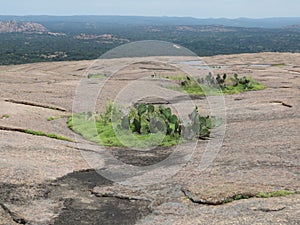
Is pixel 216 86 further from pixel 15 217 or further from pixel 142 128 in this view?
pixel 15 217

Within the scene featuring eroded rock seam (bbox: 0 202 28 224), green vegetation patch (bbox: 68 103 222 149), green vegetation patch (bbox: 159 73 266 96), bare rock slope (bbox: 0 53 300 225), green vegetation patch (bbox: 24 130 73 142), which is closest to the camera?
eroded rock seam (bbox: 0 202 28 224)

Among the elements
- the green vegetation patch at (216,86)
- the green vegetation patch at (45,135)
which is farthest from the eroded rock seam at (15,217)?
the green vegetation patch at (216,86)

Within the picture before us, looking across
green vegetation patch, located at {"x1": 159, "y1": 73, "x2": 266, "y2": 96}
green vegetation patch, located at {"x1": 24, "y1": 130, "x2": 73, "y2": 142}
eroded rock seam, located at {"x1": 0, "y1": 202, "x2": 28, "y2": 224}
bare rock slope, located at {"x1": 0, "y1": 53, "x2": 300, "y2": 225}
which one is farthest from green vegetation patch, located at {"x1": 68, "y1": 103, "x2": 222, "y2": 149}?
green vegetation patch, located at {"x1": 159, "y1": 73, "x2": 266, "y2": 96}

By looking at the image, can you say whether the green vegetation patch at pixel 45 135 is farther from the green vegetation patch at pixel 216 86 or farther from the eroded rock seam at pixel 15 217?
the green vegetation patch at pixel 216 86

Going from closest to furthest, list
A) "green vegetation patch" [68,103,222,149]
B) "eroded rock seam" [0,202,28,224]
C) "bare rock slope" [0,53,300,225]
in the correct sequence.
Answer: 1. "eroded rock seam" [0,202,28,224]
2. "bare rock slope" [0,53,300,225]
3. "green vegetation patch" [68,103,222,149]

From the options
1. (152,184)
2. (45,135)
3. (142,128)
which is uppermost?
(152,184)

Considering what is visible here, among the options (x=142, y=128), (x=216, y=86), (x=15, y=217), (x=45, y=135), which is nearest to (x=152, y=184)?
(x=15, y=217)

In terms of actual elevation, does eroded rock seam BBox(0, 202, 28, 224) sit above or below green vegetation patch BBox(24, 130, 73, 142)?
above

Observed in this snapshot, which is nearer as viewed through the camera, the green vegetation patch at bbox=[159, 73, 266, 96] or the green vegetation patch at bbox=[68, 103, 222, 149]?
the green vegetation patch at bbox=[68, 103, 222, 149]

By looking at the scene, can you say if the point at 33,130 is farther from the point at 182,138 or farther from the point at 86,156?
the point at 182,138

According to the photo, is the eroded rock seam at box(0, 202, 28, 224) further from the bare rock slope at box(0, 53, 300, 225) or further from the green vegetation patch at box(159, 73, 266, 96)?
the green vegetation patch at box(159, 73, 266, 96)
